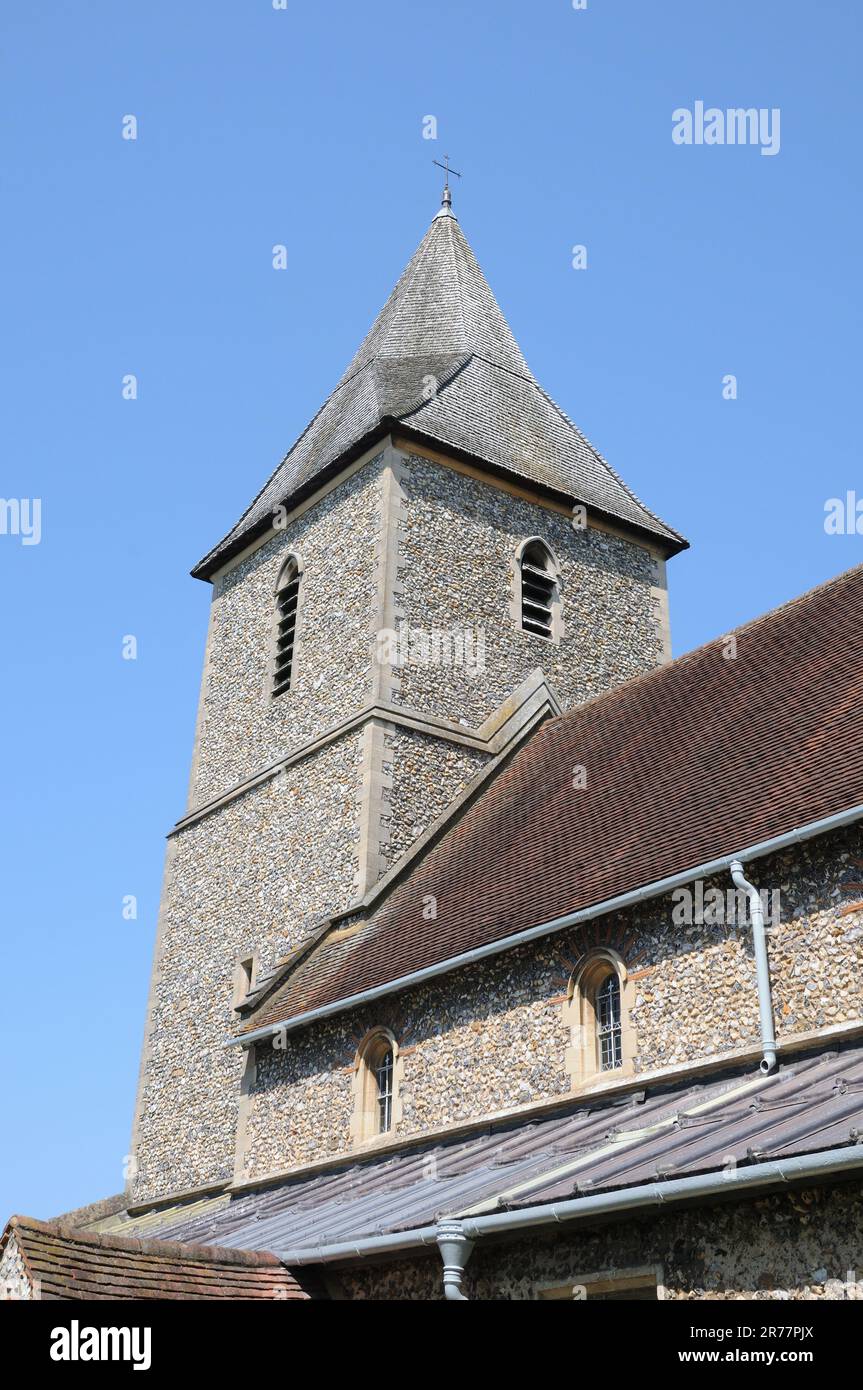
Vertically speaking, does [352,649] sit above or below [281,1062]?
above

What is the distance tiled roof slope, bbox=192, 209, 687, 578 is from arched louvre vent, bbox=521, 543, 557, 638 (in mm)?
1122

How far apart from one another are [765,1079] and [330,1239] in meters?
3.35

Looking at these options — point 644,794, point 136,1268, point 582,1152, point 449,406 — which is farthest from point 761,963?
point 449,406

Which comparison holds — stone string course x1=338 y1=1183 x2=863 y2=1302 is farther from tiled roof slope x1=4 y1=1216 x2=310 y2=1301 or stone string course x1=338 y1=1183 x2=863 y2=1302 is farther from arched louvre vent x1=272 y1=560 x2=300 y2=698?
arched louvre vent x1=272 y1=560 x2=300 y2=698

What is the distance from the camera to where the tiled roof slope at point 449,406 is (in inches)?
797

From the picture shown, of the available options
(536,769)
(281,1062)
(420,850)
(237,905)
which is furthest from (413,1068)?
(237,905)

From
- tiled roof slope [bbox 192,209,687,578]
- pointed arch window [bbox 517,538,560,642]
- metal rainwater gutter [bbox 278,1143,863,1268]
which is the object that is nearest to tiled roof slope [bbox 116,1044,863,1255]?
metal rainwater gutter [bbox 278,1143,863,1268]

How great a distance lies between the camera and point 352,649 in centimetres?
1817

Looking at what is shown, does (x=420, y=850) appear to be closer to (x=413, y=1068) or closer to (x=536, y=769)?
(x=536, y=769)

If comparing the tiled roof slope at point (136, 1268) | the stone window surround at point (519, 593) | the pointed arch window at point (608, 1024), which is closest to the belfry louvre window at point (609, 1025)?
the pointed arch window at point (608, 1024)

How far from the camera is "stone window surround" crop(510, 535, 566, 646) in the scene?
19203mm

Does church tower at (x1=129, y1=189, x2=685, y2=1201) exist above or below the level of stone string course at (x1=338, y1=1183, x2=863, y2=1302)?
above

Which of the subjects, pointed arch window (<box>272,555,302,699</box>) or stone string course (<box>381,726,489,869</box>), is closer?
stone string course (<box>381,726,489,869</box>)

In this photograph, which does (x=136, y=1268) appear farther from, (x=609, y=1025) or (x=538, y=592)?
(x=538, y=592)
